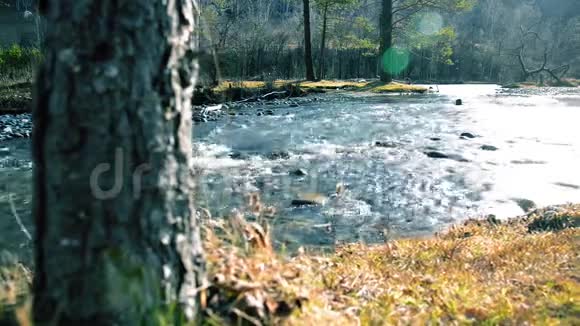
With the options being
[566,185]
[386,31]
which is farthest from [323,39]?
[566,185]

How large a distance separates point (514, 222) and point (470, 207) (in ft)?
3.98

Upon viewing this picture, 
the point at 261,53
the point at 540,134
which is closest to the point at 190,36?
the point at 540,134

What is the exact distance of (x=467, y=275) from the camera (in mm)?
2895

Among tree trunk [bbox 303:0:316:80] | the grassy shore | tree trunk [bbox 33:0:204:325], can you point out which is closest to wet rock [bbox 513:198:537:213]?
tree trunk [bbox 33:0:204:325]

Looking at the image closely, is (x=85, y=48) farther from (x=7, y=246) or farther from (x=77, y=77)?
(x=7, y=246)

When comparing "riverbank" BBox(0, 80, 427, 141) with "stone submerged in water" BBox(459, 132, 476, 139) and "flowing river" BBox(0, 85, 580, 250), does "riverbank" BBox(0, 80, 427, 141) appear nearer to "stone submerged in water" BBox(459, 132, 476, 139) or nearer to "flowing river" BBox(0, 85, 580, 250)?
"flowing river" BBox(0, 85, 580, 250)

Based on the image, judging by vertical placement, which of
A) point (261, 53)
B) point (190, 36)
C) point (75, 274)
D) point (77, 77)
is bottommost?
point (75, 274)

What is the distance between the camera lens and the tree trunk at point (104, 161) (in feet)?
4.31

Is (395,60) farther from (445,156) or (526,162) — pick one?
(526,162)

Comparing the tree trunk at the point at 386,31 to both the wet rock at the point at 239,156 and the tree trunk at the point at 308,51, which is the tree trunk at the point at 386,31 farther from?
the wet rock at the point at 239,156

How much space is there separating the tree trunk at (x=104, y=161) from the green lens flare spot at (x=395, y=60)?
23903 mm

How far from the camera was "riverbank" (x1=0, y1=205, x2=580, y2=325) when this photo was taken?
1.73m

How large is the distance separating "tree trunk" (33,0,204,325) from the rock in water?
4815 mm

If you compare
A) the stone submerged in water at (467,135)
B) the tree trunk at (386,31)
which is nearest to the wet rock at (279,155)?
the stone submerged in water at (467,135)
